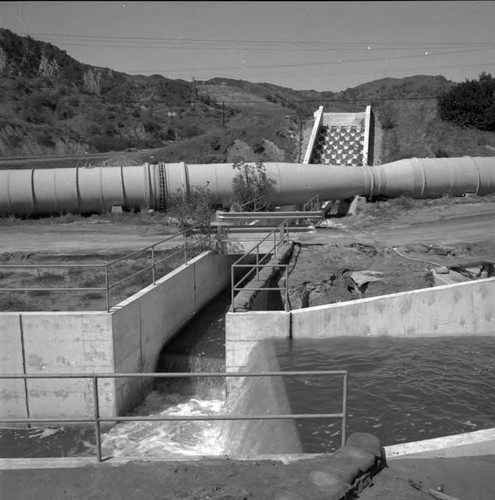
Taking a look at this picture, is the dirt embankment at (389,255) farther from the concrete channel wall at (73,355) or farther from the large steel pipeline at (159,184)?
the concrete channel wall at (73,355)

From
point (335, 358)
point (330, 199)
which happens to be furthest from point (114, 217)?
Result: point (335, 358)

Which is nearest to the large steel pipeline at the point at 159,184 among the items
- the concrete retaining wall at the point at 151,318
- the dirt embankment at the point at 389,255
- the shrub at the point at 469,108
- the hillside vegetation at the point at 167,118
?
the dirt embankment at the point at 389,255

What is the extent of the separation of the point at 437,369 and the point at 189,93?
331ft

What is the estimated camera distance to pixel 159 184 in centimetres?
2245

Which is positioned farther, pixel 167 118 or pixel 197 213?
pixel 167 118

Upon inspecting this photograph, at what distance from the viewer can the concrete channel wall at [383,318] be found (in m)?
10.8

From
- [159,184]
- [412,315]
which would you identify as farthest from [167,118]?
[412,315]

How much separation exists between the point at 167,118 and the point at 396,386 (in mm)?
70285

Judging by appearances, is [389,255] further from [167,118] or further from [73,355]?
[167,118]

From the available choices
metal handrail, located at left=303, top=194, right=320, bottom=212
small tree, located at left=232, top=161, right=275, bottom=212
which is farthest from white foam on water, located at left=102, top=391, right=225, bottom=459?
metal handrail, located at left=303, top=194, right=320, bottom=212

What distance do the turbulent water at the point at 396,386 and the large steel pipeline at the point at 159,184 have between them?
12611mm

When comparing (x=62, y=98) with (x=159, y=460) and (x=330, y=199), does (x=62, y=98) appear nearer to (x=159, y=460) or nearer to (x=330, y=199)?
(x=330, y=199)

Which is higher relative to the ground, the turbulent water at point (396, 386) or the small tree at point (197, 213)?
the small tree at point (197, 213)

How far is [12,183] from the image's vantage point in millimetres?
22141
